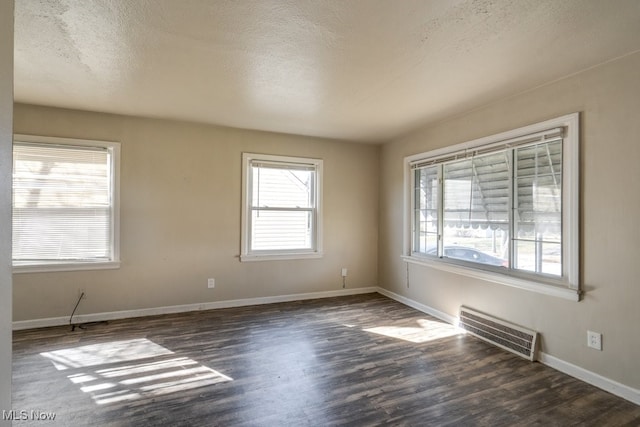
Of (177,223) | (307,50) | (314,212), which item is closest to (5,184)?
(307,50)

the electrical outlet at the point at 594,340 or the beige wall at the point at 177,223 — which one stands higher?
the beige wall at the point at 177,223

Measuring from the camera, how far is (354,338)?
3.26 metres

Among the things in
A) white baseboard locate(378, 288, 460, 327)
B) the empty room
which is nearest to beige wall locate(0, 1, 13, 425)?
the empty room

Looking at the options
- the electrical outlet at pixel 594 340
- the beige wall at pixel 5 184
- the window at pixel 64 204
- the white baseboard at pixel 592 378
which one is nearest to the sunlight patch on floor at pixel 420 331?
the white baseboard at pixel 592 378

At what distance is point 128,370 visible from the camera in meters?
2.55

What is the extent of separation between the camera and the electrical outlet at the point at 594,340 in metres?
2.39

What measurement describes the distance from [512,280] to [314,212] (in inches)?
107

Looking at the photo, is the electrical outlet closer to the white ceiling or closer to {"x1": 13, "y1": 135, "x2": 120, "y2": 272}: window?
the white ceiling

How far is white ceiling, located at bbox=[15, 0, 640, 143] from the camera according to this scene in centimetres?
179

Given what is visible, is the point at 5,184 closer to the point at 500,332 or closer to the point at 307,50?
the point at 307,50

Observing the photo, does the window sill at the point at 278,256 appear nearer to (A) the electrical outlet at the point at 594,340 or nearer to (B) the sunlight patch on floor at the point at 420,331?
(B) the sunlight patch on floor at the point at 420,331

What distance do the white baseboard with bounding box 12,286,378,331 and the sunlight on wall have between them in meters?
0.78

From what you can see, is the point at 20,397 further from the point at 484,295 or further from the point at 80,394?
the point at 484,295

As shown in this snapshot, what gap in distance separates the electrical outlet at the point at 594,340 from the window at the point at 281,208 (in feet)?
10.4
